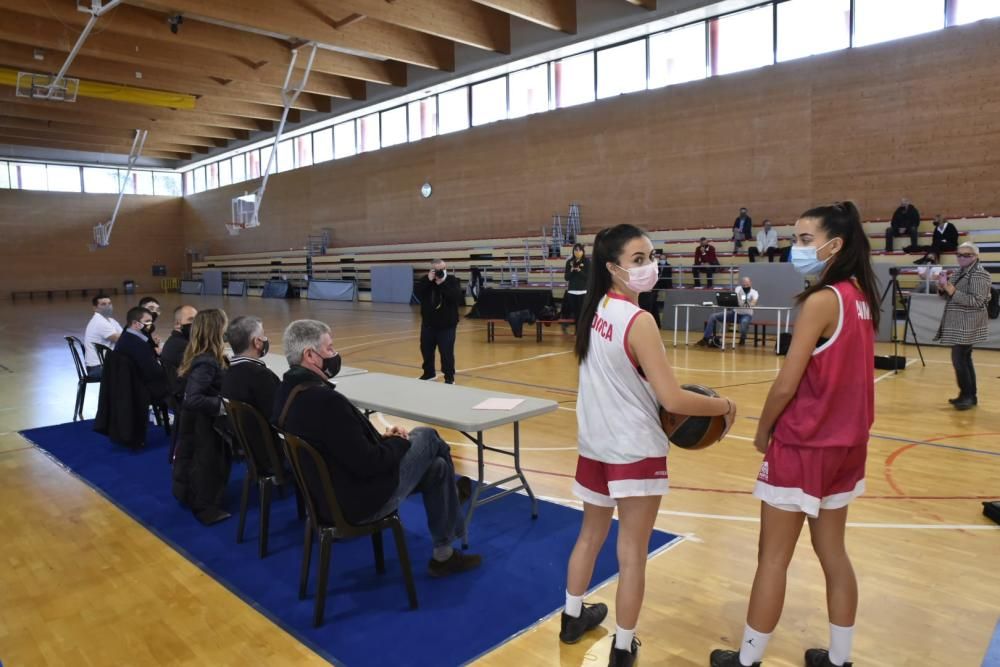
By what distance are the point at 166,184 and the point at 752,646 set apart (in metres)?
37.9

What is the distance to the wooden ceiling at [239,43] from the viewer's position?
1373cm

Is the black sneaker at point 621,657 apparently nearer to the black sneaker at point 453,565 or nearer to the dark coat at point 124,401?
the black sneaker at point 453,565

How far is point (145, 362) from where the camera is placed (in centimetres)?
558

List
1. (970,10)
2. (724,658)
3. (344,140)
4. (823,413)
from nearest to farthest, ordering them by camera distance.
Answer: (823,413), (724,658), (970,10), (344,140)

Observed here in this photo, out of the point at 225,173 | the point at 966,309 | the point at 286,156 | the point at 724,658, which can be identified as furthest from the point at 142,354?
the point at 225,173

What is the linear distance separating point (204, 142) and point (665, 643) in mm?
31487

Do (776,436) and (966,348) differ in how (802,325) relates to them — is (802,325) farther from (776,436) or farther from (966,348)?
(966,348)

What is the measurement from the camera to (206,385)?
4.20 meters

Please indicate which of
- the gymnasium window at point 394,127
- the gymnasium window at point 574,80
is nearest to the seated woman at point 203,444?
the gymnasium window at point 574,80

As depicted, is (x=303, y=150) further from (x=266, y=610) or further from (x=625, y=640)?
(x=625, y=640)

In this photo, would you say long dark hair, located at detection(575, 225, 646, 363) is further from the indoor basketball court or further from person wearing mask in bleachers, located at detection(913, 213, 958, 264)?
person wearing mask in bleachers, located at detection(913, 213, 958, 264)

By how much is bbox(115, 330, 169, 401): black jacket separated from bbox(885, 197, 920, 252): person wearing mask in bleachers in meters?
12.3

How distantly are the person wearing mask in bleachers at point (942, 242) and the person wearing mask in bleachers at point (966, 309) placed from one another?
6180mm

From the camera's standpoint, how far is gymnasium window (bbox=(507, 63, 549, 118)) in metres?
18.5
